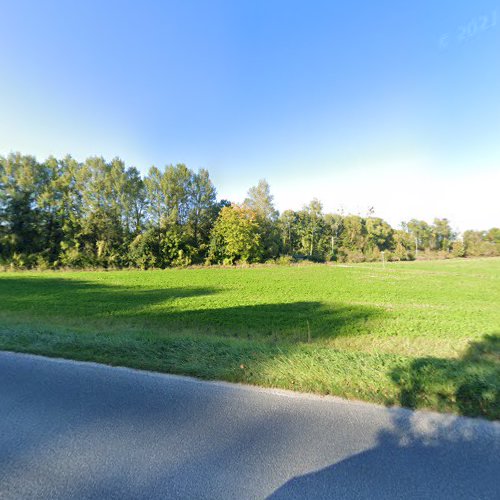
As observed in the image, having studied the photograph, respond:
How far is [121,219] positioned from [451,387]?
49.8 metres

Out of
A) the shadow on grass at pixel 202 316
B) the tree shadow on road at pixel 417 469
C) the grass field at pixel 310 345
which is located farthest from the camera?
the shadow on grass at pixel 202 316

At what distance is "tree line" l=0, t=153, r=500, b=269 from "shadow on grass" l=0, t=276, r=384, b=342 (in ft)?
101

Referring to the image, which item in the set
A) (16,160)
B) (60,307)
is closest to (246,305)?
(60,307)

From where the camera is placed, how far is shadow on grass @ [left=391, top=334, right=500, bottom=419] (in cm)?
284

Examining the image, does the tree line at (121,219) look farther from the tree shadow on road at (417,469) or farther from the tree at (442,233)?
the tree at (442,233)

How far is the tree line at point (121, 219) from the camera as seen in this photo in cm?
3950

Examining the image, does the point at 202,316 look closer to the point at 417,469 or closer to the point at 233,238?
the point at 417,469

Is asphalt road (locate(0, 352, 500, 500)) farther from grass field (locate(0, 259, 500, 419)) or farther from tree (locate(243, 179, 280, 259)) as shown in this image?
tree (locate(243, 179, 280, 259))

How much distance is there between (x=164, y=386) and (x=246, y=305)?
958 centimetres

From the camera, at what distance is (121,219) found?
149ft

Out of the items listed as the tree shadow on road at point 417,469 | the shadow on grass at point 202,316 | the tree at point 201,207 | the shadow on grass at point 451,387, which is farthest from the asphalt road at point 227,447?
the tree at point 201,207

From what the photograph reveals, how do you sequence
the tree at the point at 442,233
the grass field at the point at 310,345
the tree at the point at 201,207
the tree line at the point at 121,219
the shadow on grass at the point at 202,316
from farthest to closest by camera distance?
1. the tree at the point at 442,233
2. the tree at the point at 201,207
3. the tree line at the point at 121,219
4. the shadow on grass at the point at 202,316
5. the grass field at the point at 310,345

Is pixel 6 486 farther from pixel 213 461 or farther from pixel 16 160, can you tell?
pixel 16 160

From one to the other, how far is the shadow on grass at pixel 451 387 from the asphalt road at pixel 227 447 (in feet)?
0.63
